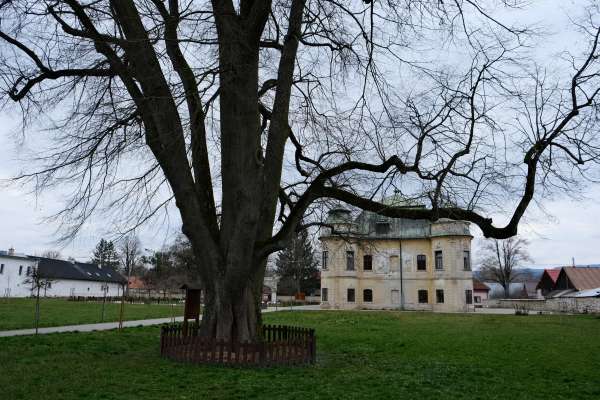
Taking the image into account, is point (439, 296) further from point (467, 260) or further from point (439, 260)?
point (467, 260)

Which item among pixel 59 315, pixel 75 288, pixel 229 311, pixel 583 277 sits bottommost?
pixel 59 315

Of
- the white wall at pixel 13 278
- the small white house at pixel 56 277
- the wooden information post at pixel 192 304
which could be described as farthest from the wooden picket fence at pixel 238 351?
the white wall at pixel 13 278

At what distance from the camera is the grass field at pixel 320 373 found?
728cm

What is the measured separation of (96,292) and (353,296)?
51.3 m

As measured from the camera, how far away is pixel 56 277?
6412 cm

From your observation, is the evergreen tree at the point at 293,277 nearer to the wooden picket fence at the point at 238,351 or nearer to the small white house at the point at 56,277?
the small white house at the point at 56,277

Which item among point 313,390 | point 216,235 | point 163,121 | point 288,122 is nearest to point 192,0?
point 163,121

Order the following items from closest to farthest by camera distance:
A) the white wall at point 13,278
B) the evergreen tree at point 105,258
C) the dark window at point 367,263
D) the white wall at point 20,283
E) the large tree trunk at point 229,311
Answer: the large tree trunk at point 229,311 < the dark window at point 367,263 < the white wall at point 13,278 < the white wall at point 20,283 < the evergreen tree at point 105,258

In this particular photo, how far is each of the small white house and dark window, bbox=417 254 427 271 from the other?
3310 centimetres

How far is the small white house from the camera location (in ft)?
209

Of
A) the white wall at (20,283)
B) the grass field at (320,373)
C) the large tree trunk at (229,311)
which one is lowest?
the grass field at (320,373)

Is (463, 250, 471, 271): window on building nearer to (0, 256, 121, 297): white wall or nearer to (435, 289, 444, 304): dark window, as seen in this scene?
(435, 289, 444, 304): dark window

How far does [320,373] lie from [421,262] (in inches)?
1456

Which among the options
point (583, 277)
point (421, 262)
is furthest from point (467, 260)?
point (583, 277)
